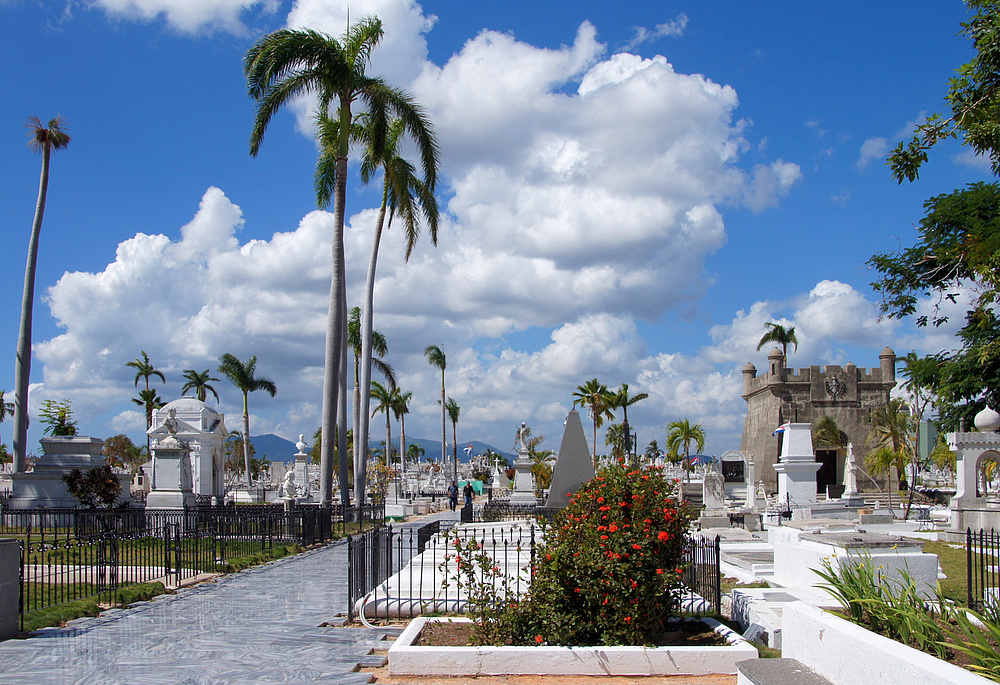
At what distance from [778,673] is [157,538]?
15921mm

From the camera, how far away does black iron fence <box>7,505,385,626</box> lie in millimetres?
12500

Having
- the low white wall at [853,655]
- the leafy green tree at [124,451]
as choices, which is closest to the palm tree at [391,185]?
the low white wall at [853,655]

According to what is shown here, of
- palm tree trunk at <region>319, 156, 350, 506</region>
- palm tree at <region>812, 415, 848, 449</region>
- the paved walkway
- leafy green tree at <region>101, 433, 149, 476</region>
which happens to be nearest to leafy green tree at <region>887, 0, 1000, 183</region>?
the paved walkway

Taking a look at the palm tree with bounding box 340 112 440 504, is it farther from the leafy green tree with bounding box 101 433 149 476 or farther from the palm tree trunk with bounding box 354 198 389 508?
the leafy green tree with bounding box 101 433 149 476

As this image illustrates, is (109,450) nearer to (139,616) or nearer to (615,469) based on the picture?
(139,616)

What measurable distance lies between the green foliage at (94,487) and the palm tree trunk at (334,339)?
599 cm

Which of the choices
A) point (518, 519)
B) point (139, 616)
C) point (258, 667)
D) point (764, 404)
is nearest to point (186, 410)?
point (518, 519)

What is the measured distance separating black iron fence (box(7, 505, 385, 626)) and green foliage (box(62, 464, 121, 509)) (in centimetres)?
93

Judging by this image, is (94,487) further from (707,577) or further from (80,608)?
(707,577)

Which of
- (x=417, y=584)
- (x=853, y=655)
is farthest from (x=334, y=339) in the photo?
(x=853, y=655)

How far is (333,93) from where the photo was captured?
2455 centimetres

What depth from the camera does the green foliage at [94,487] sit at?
21.1 meters

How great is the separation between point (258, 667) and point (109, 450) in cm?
6861

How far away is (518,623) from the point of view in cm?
693
